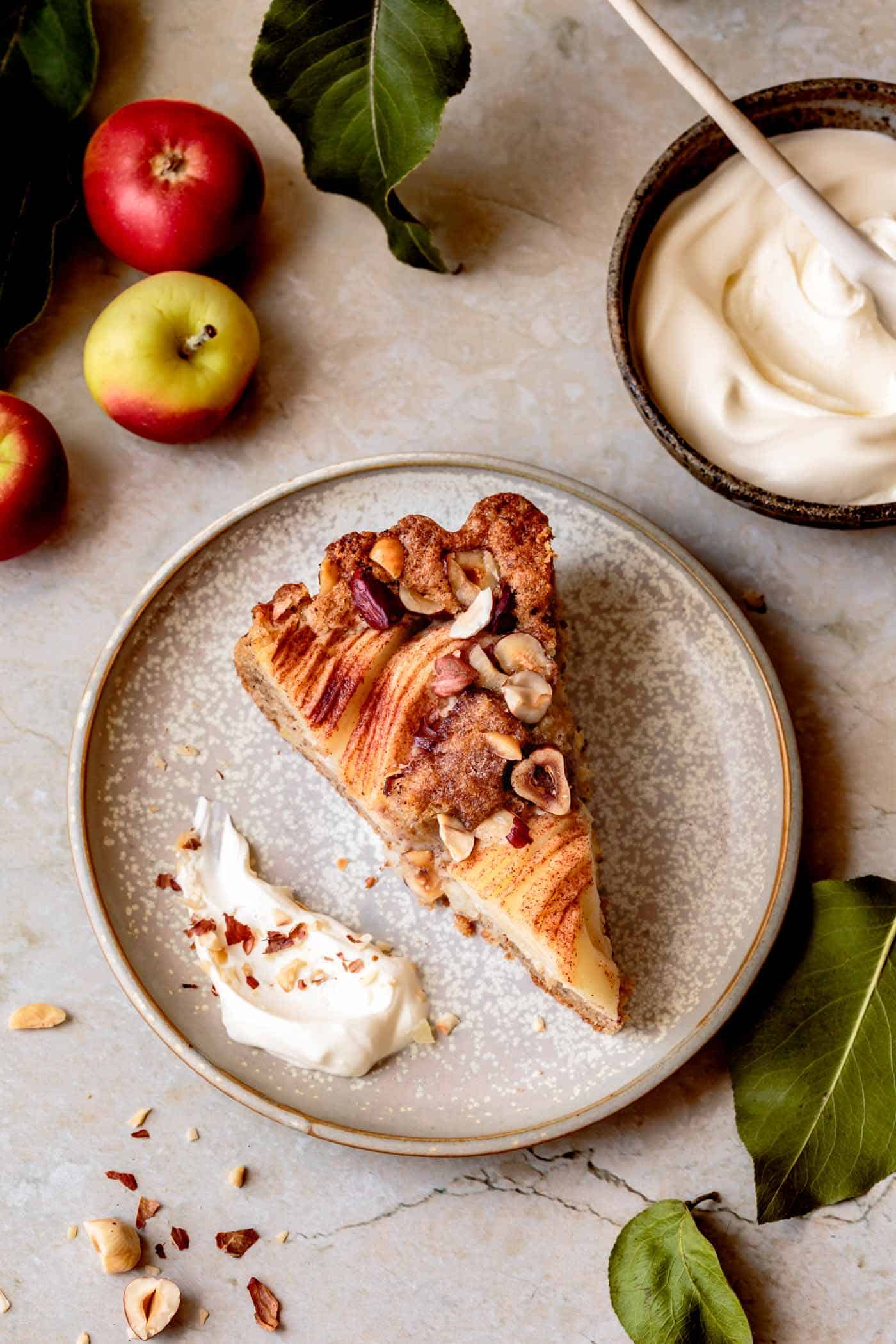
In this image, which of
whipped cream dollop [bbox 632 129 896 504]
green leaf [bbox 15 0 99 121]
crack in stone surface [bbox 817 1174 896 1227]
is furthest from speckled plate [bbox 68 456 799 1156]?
green leaf [bbox 15 0 99 121]

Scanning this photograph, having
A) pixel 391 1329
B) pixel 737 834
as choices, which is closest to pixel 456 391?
pixel 737 834

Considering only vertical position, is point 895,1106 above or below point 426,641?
below

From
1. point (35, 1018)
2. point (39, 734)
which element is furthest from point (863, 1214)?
point (39, 734)

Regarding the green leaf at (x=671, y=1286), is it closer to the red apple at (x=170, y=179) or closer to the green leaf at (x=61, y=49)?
the red apple at (x=170, y=179)

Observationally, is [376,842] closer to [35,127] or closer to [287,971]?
[287,971]

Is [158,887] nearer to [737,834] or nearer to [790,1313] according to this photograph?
[737,834]

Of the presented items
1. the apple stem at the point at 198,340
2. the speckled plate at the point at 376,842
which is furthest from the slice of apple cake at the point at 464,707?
the apple stem at the point at 198,340
